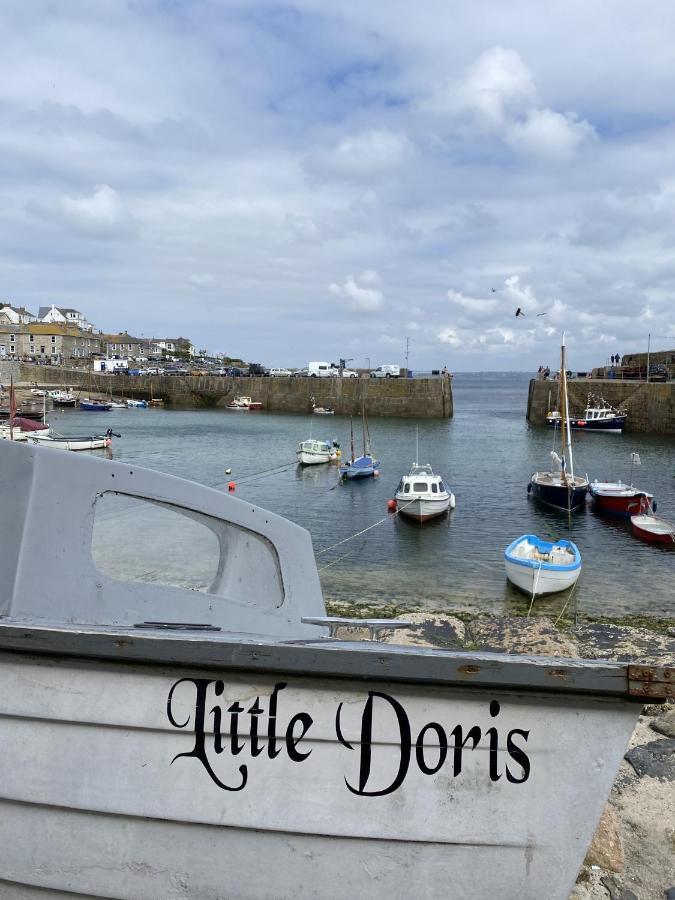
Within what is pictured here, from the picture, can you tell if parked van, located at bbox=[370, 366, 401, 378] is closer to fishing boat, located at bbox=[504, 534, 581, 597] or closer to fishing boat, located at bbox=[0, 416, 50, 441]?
fishing boat, located at bbox=[0, 416, 50, 441]

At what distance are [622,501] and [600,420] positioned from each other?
3756 centimetres

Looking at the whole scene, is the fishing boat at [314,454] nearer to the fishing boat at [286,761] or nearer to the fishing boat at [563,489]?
the fishing boat at [563,489]

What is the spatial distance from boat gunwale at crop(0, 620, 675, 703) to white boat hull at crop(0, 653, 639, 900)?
0.07 meters

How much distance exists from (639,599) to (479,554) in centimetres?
570

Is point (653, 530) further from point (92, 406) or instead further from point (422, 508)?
point (92, 406)

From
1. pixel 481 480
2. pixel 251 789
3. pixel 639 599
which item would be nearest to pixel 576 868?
pixel 251 789

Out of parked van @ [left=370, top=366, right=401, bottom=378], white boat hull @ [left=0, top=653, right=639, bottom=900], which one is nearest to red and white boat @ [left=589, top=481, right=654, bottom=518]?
white boat hull @ [left=0, top=653, right=639, bottom=900]

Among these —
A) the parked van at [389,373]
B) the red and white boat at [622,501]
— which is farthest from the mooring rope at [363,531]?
the parked van at [389,373]

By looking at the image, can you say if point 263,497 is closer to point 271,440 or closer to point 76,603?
point 271,440

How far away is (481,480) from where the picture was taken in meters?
38.3

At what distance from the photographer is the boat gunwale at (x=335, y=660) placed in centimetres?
308

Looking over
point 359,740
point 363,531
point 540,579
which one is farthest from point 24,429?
point 359,740

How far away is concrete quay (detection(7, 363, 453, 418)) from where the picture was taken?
257 feet

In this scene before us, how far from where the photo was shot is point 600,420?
63062 mm
